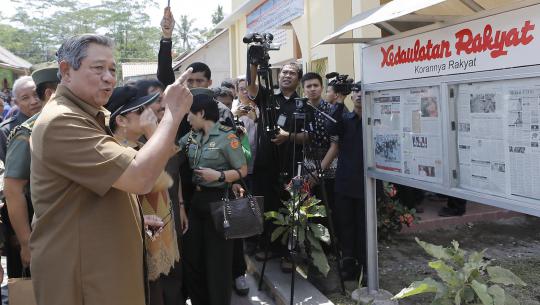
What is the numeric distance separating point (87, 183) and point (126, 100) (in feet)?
2.83

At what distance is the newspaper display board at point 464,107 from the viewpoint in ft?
7.23

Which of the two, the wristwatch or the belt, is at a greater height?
the wristwatch

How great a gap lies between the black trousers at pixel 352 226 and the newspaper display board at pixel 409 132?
624 mm

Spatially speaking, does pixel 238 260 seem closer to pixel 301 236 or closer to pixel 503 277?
pixel 301 236

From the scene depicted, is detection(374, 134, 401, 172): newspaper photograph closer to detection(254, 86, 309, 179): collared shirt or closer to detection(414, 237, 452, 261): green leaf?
detection(414, 237, 452, 261): green leaf

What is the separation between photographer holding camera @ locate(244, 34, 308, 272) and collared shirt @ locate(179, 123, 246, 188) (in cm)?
62

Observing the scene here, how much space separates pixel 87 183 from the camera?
1.53 metres

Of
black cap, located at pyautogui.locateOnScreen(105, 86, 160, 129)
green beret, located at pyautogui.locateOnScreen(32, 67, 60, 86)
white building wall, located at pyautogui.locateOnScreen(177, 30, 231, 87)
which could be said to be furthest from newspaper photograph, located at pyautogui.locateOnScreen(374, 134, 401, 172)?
white building wall, located at pyautogui.locateOnScreen(177, 30, 231, 87)

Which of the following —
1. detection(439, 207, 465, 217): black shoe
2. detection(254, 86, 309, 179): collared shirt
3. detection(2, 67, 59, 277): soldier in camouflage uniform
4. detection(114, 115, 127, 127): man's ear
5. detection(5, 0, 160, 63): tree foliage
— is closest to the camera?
detection(114, 115, 127, 127): man's ear

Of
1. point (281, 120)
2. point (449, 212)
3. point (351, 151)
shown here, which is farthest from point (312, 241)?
point (449, 212)

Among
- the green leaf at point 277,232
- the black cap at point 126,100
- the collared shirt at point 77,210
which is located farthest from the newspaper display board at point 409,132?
the collared shirt at point 77,210


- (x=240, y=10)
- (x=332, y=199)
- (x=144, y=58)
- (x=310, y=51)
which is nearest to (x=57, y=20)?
(x=144, y=58)

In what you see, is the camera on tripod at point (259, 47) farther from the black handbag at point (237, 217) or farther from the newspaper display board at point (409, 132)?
the black handbag at point (237, 217)

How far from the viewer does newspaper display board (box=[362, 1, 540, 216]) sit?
221 cm
